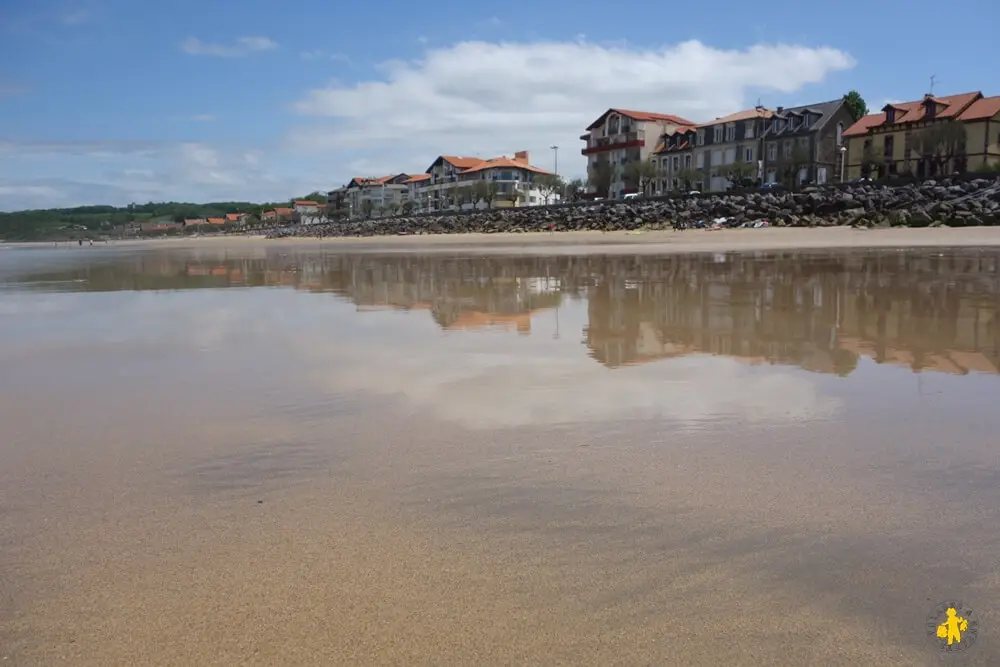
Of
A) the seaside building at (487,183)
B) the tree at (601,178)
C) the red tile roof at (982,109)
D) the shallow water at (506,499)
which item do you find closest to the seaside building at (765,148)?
the tree at (601,178)

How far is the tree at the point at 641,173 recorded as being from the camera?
7800 cm

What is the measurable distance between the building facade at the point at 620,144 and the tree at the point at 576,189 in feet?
6.99

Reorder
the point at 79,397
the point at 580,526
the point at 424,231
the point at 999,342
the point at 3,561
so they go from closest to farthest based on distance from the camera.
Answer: the point at 3,561 → the point at 580,526 → the point at 79,397 → the point at 999,342 → the point at 424,231

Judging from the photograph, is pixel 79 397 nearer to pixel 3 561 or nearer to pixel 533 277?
pixel 3 561

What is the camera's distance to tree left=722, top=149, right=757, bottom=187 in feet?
228

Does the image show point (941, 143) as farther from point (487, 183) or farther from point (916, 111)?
point (487, 183)

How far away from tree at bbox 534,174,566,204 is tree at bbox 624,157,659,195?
13190 mm

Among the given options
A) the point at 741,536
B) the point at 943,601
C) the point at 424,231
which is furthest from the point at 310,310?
the point at 424,231

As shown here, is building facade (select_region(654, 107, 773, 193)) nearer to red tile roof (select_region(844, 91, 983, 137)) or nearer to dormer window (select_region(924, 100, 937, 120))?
red tile roof (select_region(844, 91, 983, 137))

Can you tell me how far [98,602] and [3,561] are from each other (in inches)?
26.8

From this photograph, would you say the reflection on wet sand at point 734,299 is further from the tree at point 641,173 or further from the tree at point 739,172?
the tree at point 641,173

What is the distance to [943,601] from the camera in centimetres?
258

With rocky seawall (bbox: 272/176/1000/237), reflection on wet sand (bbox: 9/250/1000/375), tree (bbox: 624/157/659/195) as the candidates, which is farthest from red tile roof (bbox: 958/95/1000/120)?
reflection on wet sand (bbox: 9/250/1000/375)

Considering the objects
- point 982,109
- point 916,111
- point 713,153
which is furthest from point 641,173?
point 982,109
